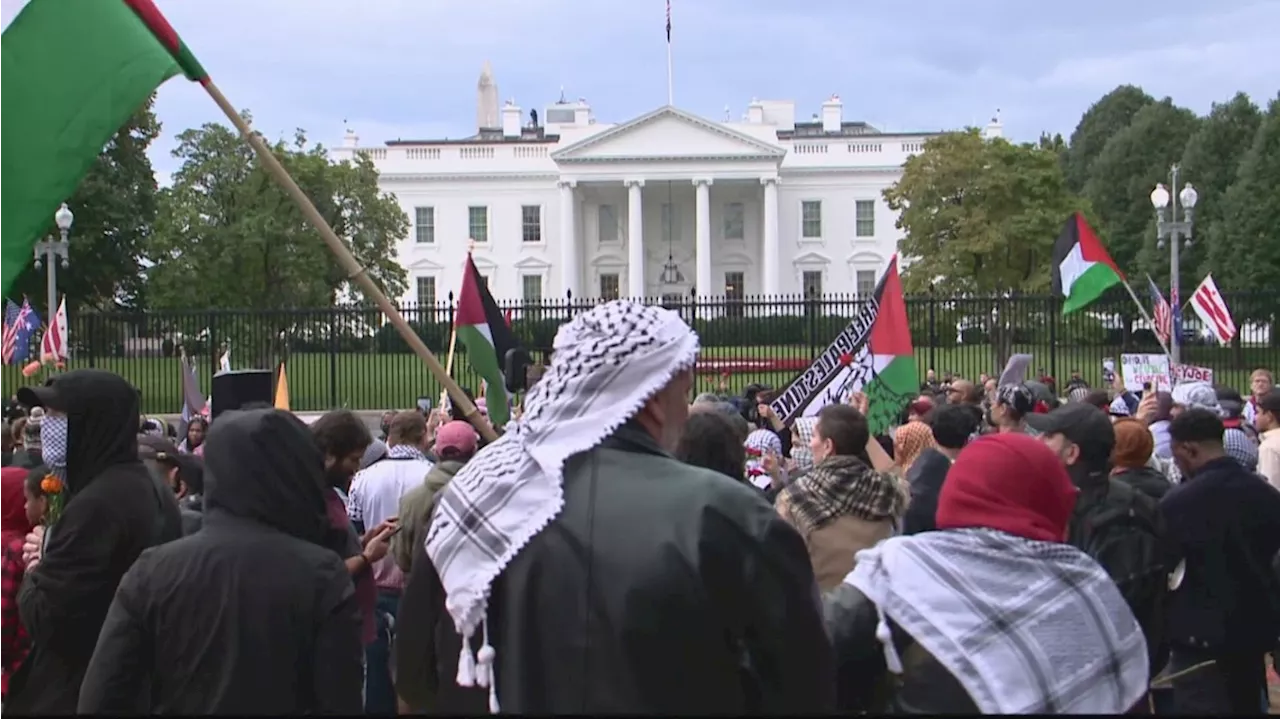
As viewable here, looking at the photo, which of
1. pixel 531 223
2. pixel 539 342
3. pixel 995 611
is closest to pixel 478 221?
pixel 531 223

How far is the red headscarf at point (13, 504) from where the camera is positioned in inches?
194

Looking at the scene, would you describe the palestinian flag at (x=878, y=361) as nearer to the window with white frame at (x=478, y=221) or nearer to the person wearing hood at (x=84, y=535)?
the person wearing hood at (x=84, y=535)

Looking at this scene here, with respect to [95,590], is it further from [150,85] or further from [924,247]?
[924,247]

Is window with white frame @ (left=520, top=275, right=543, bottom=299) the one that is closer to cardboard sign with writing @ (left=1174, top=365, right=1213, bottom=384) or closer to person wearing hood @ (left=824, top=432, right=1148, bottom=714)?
cardboard sign with writing @ (left=1174, top=365, right=1213, bottom=384)

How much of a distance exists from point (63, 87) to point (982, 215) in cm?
3875

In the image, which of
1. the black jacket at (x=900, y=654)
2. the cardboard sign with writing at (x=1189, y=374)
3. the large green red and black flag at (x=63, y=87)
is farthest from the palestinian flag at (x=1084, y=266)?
the black jacket at (x=900, y=654)

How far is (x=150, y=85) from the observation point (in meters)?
4.78

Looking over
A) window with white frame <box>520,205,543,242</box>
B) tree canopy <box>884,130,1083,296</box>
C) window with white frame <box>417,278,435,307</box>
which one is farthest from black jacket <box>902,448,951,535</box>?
window with white frame <box>520,205,543,242</box>

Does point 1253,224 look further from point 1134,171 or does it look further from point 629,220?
point 629,220

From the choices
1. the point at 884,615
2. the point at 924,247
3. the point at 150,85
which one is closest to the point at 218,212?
the point at 924,247

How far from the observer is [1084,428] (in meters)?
4.98

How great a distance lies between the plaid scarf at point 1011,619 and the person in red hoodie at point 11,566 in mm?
2750

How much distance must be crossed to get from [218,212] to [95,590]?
33858 millimetres

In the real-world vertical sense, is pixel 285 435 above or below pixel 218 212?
below
